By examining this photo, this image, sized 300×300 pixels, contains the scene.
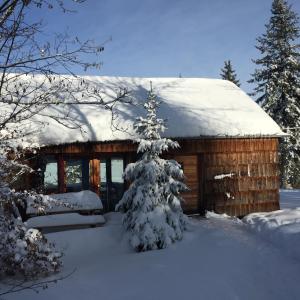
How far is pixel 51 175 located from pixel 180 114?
545 cm

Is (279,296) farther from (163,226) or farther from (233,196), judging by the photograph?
(233,196)

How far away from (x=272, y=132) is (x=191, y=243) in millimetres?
6917

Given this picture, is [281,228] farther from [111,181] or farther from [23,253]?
[23,253]

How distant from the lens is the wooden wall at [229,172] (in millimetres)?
15719

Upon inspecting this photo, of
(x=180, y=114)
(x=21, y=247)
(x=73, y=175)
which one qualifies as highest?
(x=180, y=114)

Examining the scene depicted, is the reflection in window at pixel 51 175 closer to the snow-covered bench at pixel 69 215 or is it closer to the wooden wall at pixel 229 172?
→ the wooden wall at pixel 229 172

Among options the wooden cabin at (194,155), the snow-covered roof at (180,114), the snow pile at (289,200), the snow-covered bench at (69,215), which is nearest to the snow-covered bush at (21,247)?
the snow-covered bench at (69,215)

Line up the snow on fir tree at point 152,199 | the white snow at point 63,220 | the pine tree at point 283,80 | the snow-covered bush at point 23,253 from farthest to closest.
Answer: the pine tree at point 283,80 → the white snow at point 63,220 → the snow on fir tree at point 152,199 → the snow-covered bush at point 23,253

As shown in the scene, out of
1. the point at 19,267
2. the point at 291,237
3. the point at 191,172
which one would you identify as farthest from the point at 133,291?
the point at 191,172

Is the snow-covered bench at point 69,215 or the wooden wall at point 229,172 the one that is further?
the wooden wall at point 229,172

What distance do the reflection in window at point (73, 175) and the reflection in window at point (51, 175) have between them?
48cm

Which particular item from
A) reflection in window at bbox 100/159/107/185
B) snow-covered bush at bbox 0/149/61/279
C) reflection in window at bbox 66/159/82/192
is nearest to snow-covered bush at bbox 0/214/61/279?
snow-covered bush at bbox 0/149/61/279

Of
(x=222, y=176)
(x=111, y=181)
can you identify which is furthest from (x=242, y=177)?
(x=111, y=181)

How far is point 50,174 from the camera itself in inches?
566
